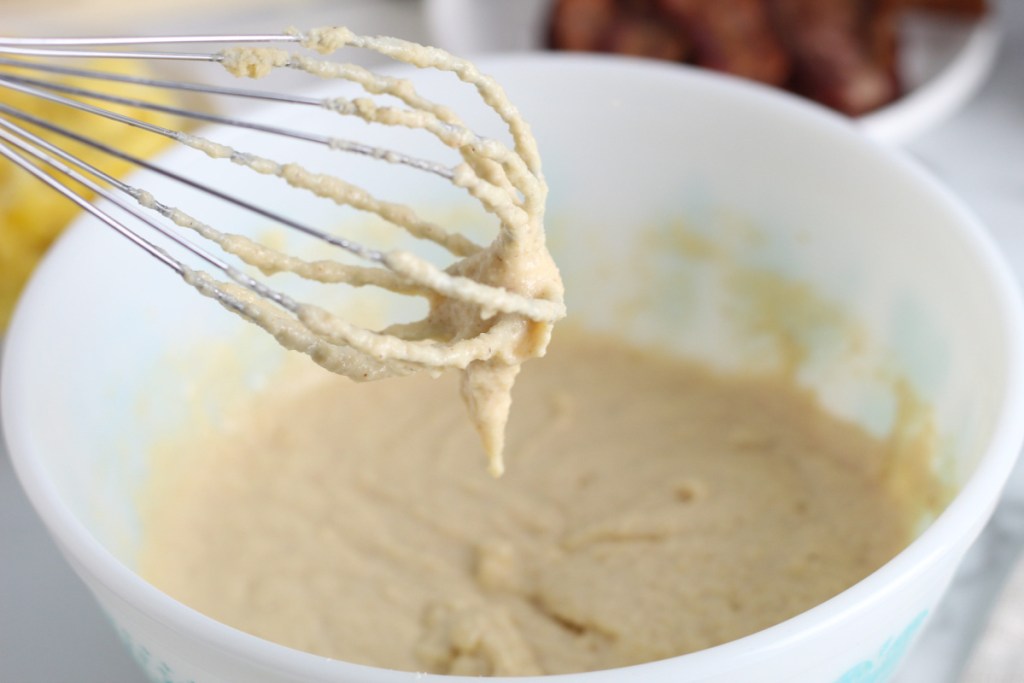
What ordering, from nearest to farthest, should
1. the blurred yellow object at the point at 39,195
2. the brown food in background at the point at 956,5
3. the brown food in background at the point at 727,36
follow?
the blurred yellow object at the point at 39,195
the brown food in background at the point at 727,36
the brown food in background at the point at 956,5

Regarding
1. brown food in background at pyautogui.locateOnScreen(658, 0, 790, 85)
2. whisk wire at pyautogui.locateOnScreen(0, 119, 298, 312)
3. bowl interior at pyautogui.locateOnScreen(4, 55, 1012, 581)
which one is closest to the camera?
whisk wire at pyautogui.locateOnScreen(0, 119, 298, 312)

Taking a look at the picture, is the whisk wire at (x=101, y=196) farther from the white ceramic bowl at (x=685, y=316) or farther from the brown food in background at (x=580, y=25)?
the brown food in background at (x=580, y=25)

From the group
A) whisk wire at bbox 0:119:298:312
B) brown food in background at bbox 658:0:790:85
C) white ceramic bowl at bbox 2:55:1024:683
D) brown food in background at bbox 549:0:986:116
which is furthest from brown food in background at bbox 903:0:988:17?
whisk wire at bbox 0:119:298:312

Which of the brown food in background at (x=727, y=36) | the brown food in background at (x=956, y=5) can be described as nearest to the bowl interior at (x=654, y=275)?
the brown food in background at (x=727, y=36)

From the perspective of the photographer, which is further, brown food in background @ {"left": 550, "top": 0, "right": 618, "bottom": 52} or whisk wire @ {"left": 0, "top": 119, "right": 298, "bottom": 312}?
brown food in background @ {"left": 550, "top": 0, "right": 618, "bottom": 52}

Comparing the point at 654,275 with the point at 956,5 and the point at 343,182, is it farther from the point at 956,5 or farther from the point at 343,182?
the point at 956,5

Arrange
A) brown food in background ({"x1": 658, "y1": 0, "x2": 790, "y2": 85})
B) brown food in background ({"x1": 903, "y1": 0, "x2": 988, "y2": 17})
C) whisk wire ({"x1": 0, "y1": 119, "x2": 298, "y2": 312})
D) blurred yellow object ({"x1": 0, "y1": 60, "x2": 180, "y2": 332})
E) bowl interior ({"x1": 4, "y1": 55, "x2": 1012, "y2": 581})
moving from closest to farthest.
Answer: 1. whisk wire ({"x1": 0, "y1": 119, "x2": 298, "y2": 312})
2. bowl interior ({"x1": 4, "y1": 55, "x2": 1012, "y2": 581})
3. blurred yellow object ({"x1": 0, "y1": 60, "x2": 180, "y2": 332})
4. brown food in background ({"x1": 658, "y1": 0, "x2": 790, "y2": 85})
5. brown food in background ({"x1": 903, "y1": 0, "x2": 988, "y2": 17})

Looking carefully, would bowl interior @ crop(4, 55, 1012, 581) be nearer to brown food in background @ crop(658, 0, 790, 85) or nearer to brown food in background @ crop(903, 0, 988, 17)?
brown food in background @ crop(658, 0, 790, 85)
